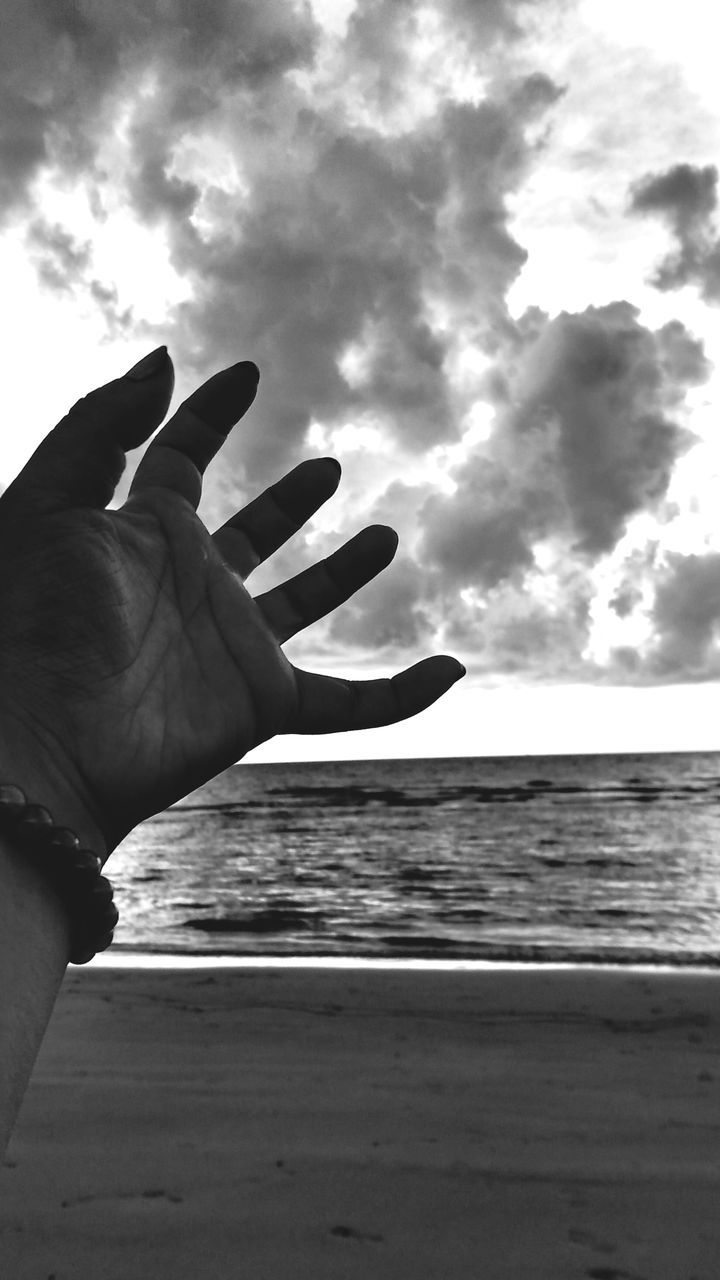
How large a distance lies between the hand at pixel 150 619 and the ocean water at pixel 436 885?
26.6 feet

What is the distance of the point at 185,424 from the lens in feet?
6.73

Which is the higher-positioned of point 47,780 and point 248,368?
point 248,368

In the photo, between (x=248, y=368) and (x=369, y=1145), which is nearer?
(x=248, y=368)

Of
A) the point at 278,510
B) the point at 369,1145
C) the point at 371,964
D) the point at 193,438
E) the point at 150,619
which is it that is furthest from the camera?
the point at 371,964

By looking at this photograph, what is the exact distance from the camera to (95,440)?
167 centimetres

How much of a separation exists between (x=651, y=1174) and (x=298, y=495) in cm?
306

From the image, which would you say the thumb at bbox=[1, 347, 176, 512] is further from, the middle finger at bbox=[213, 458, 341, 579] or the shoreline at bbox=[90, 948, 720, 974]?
the shoreline at bbox=[90, 948, 720, 974]

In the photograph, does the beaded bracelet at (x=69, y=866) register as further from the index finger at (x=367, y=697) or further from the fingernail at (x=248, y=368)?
the fingernail at (x=248, y=368)

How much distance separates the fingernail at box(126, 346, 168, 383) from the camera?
5.49 ft

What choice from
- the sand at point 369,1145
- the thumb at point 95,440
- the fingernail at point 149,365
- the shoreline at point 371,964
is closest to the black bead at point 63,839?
the thumb at point 95,440

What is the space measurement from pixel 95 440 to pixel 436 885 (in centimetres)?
1590

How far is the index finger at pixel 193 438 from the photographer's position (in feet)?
6.57

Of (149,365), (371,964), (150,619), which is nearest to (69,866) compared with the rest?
(150,619)

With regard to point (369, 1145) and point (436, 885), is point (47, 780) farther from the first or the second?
point (436, 885)
